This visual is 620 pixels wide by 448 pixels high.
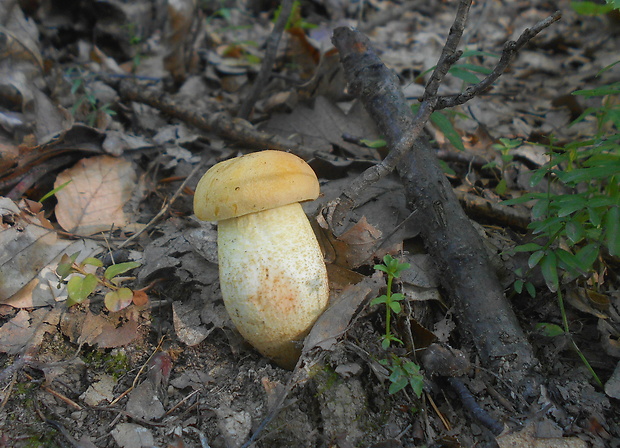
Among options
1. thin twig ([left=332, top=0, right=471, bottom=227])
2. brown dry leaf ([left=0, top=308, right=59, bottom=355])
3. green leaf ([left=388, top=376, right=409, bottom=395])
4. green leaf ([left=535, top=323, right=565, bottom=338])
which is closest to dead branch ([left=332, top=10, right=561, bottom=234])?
thin twig ([left=332, top=0, right=471, bottom=227])

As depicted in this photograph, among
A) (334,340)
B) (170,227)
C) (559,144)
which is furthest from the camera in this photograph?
(559,144)

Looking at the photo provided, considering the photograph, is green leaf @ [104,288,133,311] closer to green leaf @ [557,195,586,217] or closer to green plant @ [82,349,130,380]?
green plant @ [82,349,130,380]

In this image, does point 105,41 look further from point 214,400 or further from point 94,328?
point 214,400

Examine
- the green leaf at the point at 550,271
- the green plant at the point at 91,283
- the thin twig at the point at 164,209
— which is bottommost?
the thin twig at the point at 164,209

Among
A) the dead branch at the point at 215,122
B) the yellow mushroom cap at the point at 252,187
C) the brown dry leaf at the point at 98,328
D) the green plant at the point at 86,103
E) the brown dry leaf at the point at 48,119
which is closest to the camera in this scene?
the yellow mushroom cap at the point at 252,187

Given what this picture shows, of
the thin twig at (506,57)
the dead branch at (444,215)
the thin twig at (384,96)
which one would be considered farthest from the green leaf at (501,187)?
the thin twig at (506,57)

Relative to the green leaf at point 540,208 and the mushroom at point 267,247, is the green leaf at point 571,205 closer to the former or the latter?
the green leaf at point 540,208

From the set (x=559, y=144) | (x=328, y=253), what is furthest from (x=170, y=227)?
(x=559, y=144)
